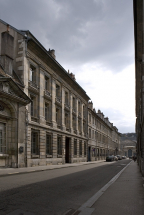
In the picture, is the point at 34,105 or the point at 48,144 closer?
the point at 34,105

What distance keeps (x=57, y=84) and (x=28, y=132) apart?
1065cm

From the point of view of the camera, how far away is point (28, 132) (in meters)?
22.9

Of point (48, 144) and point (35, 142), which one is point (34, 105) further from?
point (48, 144)

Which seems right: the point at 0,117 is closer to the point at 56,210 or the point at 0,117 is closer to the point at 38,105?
the point at 38,105

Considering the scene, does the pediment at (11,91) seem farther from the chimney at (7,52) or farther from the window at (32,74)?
the window at (32,74)

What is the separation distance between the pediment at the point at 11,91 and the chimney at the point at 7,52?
1.68 meters

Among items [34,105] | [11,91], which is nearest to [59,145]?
[34,105]

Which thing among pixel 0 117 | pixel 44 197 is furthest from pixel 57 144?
pixel 44 197

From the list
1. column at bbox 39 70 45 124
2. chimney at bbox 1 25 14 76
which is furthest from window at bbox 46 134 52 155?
chimney at bbox 1 25 14 76

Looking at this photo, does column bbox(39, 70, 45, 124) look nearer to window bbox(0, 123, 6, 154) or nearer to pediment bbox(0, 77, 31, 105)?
pediment bbox(0, 77, 31, 105)

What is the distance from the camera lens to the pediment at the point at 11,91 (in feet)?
63.1

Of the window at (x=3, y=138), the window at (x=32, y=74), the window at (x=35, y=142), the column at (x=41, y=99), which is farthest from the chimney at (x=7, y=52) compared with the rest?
the window at (x=35, y=142)

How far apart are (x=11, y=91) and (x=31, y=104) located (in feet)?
16.6

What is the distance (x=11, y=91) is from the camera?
20.4m
